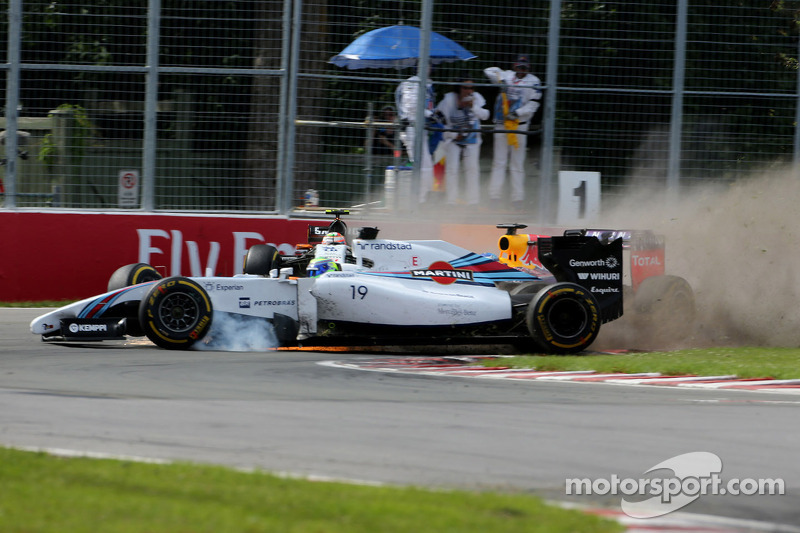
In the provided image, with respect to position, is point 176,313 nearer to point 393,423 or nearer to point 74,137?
point 393,423

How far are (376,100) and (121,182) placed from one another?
3897 millimetres

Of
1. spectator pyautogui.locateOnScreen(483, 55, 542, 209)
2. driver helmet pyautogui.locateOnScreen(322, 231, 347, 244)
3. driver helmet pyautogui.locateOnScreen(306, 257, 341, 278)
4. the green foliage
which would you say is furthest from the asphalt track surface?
spectator pyautogui.locateOnScreen(483, 55, 542, 209)

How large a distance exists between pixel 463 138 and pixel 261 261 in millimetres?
4631

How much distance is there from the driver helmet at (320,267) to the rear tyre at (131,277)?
198 cm

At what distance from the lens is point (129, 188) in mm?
14141

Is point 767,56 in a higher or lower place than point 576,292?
higher

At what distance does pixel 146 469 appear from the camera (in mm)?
4996

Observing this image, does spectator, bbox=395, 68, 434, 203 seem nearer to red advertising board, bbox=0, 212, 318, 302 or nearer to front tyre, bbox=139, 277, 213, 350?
red advertising board, bbox=0, 212, 318, 302

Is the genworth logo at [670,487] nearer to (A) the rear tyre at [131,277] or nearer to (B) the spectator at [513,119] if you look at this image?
(A) the rear tyre at [131,277]

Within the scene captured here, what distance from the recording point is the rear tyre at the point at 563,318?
34.0ft

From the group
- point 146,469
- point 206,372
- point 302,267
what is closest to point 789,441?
point 146,469

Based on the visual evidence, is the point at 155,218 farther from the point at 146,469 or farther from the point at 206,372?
the point at 146,469

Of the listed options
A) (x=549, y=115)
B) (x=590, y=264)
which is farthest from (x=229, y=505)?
(x=549, y=115)

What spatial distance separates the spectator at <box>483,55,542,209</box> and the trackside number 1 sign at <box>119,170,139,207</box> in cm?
532
